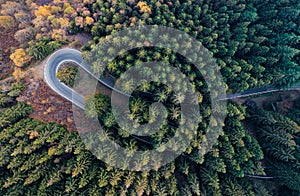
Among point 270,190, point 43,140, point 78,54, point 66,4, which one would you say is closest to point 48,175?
point 43,140

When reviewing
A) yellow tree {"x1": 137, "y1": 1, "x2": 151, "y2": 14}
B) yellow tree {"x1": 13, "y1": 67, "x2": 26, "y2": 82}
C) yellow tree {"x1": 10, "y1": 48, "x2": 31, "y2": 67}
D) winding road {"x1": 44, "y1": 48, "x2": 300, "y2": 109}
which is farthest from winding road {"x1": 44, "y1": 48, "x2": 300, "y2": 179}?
yellow tree {"x1": 137, "y1": 1, "x2": 151, "y2": 14}

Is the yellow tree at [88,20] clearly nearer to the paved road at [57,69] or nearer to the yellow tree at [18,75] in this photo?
the paved road at [57,69]

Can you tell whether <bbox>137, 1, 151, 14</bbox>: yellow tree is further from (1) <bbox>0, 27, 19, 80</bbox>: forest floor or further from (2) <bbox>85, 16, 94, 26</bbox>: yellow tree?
(1) <bbox>0, 27, 19, 80</bbox>: forest floor

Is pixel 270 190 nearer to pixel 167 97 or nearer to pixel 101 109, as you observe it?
pixel 167 97

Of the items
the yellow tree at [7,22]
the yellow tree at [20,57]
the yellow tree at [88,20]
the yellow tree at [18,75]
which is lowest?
the yellow tree at [18,75]

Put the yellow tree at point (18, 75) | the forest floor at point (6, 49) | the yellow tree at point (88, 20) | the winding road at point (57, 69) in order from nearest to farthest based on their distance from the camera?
the yellow tree at point (18, 75) → the winding road at point (57, 69) → the yellow tree at point (88, 20) → the forest floor at point (6, 49)

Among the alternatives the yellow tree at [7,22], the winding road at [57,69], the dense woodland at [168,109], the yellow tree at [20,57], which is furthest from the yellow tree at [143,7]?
the yellow tree at [7,22]

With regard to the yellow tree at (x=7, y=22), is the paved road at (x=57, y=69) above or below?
below
